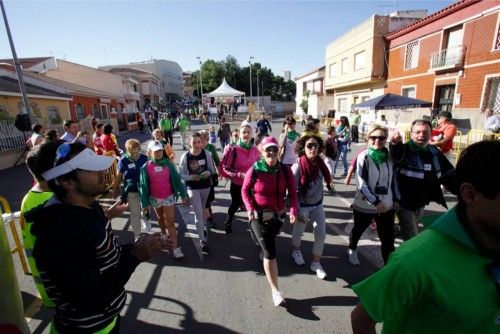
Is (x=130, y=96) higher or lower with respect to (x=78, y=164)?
higher

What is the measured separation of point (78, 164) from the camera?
67.6 inches

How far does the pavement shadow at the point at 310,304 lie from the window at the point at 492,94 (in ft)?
54.5

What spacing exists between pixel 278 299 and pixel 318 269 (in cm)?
86

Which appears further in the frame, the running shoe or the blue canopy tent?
the blue canopy tent

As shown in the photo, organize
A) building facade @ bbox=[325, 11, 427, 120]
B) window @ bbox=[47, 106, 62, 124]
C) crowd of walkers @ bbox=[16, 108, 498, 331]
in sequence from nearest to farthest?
crowd of walkers @ bbox=[16, 108, 498, 331] < window @ bbox=[47, 106, 62, 124] < building facade @ bbox=[325, 11, 427, 120]

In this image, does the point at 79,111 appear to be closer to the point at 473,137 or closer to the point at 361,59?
the point at 361,59

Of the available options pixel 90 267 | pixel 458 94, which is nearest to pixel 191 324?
pixel 90 267

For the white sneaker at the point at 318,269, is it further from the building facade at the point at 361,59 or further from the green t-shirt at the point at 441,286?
the building facade at the point at 361,59

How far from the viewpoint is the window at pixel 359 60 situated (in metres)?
25.5

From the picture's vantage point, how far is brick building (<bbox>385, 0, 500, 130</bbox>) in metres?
14.7

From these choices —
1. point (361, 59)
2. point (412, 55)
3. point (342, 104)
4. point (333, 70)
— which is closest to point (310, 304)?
point (412, 55)

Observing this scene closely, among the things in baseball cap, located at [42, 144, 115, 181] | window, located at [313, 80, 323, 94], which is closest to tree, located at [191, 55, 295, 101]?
window, located at [313, 80, 323, 94]

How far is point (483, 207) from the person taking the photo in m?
1.15

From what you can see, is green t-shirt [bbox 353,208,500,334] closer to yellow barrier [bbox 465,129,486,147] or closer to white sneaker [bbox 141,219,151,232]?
white sneaker [bbox 141,219,151,232]
